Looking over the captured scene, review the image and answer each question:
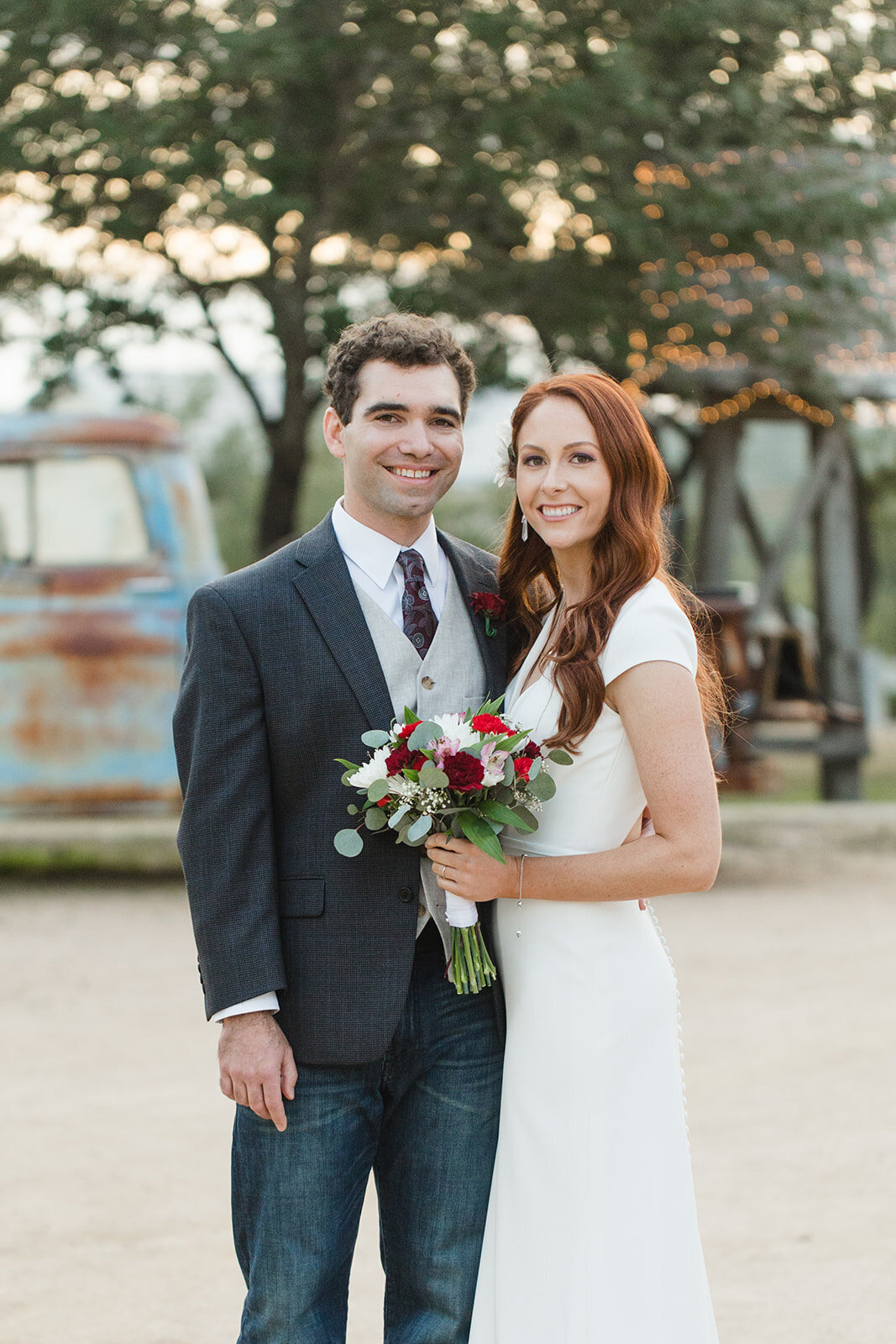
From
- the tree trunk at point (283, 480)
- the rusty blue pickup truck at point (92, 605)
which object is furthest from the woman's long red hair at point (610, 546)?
the tree trunk at point (283, 480)

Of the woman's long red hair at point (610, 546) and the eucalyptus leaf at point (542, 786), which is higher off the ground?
the woman's long red hair at point (610, 546)

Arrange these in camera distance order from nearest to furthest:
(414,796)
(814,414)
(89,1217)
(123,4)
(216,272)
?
(414,796) → (89,1217) → (123,4) → (216,272) → (814,414)

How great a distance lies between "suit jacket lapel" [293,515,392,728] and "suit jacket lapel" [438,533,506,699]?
0.28 metres

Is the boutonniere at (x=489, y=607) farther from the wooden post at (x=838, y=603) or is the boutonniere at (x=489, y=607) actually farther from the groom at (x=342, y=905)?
the wooden post at (x=838, y=603)

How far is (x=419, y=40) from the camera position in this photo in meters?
10.9

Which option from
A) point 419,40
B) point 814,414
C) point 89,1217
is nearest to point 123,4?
point 419,40

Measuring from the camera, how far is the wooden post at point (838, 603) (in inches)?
550

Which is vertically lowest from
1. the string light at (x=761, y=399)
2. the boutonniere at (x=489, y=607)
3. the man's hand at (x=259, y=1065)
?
the man's hand at (x=259, y=1065)

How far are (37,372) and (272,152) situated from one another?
11.3 feet

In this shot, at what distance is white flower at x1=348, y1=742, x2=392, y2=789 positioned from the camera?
261cm

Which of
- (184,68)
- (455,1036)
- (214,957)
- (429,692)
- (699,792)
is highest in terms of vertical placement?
(184,68)

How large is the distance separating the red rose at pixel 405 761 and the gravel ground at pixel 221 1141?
83.5 inches

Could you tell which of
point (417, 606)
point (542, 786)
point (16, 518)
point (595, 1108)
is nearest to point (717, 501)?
point (16, 518)

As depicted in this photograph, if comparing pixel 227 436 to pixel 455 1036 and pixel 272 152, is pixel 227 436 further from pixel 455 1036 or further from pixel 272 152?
pixel 455 1036
